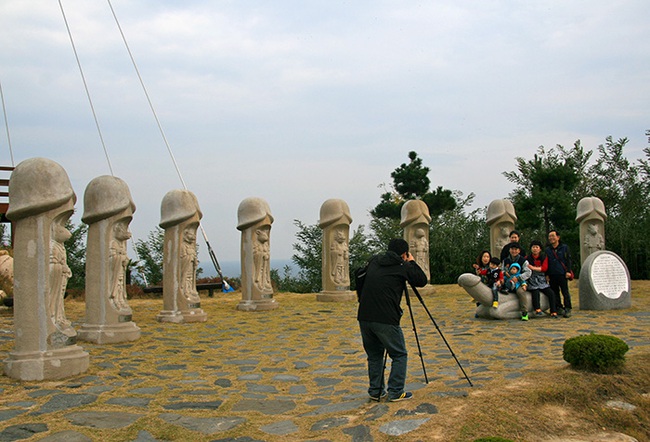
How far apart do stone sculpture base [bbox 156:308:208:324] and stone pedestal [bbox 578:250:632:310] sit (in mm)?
8421

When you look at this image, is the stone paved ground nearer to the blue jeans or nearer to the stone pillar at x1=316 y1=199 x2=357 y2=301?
the blue jeans

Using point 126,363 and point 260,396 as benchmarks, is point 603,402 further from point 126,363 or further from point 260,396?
point 126,363

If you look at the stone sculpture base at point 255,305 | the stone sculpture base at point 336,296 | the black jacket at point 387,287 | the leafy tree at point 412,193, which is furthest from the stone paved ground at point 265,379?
the leafy tree at point 412,193

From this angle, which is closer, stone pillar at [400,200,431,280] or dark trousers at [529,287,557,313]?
dark trousers at [529,287,557,313]

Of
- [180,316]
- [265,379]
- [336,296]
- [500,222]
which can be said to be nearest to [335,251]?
[336,296]

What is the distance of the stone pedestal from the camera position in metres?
13.7

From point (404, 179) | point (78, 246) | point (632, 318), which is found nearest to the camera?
point (632, 318)

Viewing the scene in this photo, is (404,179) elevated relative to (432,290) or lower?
elevated

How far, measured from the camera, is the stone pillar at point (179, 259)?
1370 centimetres

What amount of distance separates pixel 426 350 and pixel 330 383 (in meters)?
2.39

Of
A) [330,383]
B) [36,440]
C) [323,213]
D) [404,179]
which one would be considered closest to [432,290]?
[323,213]

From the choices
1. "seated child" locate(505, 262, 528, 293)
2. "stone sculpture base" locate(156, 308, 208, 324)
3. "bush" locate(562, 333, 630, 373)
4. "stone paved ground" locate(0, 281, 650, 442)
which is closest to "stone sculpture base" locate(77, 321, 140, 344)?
"stone paved ground" locate(0, 281, 650, 442)

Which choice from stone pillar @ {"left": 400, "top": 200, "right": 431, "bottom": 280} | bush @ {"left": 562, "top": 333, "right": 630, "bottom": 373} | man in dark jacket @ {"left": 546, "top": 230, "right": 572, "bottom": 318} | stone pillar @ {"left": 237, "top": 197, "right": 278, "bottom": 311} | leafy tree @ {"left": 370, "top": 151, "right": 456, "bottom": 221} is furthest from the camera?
leafy tree @ {"left": 370, "top": 151, "right": 456, "bottom": 221}

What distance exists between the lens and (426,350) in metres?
Answer: 9.95
